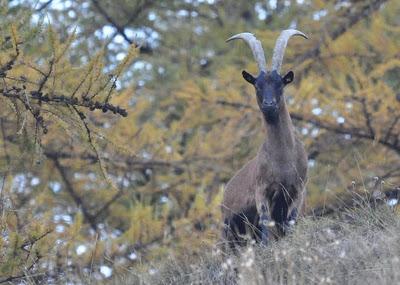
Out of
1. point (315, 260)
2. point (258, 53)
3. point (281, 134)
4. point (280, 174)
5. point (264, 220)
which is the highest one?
point (258, 53)

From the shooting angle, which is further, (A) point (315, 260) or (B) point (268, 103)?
(B) point (268, 103)

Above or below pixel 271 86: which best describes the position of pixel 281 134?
below

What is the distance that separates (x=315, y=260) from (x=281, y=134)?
10.0 feet

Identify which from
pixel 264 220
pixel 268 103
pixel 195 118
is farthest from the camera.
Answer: pixel 195 118

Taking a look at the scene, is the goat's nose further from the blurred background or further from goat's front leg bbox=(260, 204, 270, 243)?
the blurred background

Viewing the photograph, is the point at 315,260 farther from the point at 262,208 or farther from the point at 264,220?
the point at 262,208

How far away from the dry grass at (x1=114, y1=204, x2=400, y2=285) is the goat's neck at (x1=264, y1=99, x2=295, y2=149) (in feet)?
3.41

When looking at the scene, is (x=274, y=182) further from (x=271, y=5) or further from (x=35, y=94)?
(x=271, y=5)

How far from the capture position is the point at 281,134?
10102 mm

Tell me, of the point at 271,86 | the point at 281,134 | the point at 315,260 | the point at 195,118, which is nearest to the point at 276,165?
the point at 281,134

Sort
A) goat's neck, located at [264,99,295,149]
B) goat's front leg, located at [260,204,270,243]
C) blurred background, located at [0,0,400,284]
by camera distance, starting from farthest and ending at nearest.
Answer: blurred background, located at [0,0,400,284] < goat's neck, located at [264,99,295,149] < goat's front leg, located at [260,204,270,243]

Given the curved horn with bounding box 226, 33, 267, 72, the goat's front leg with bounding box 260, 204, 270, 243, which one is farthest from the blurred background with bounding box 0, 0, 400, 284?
the goat's front leg with bounding box 260, 204, 270, 243

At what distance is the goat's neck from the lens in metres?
10.0

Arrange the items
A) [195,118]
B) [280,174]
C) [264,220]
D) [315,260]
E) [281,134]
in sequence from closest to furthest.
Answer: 1. [315,260]
2. [264,220]
3. [280,174]
4. [281,134]
5. [195,118]
